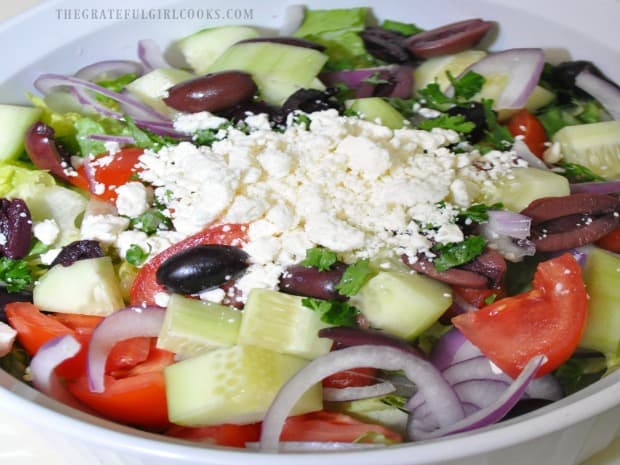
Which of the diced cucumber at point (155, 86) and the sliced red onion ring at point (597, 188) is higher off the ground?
the diced cucumber at point (155, 86)

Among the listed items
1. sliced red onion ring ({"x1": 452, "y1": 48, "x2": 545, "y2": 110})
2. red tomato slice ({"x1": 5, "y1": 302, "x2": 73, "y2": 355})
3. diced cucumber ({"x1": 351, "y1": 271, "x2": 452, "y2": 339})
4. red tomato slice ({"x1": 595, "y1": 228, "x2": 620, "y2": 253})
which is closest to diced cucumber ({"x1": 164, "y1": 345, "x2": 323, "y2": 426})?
diced cucumber ({"x1": 351, "y1": 271, "x2": 452, "y2": 339})

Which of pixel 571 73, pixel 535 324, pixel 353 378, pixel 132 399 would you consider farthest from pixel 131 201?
pixel 571 73

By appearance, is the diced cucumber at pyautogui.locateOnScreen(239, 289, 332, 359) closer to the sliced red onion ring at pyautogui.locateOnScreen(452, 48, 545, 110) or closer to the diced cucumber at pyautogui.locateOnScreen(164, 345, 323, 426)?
the diced cucumber at pyautogui.locateOnScreen(164, 345, 323, 426)

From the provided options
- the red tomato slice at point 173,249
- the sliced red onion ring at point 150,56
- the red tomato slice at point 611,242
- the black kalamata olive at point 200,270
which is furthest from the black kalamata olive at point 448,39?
the black kalamata olive at point 200,270

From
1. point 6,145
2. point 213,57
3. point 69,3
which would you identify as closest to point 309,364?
point 6,145

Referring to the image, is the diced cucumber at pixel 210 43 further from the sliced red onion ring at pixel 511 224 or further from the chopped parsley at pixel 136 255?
the sliced red onion ring at pixel 511 224

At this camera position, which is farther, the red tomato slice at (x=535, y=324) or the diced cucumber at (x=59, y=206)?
the diced cucumber at (x=59, y=206)
